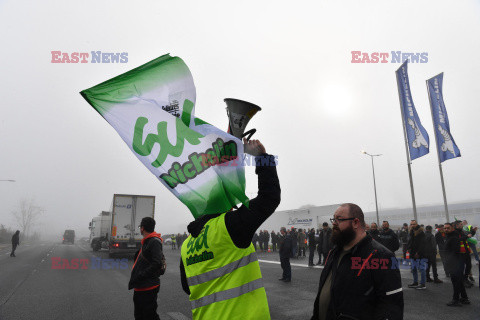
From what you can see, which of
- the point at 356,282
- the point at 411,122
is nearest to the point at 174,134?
the point at 356,282

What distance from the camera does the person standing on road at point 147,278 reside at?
3.97 metres

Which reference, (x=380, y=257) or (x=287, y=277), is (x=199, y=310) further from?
(x=287, y=277)

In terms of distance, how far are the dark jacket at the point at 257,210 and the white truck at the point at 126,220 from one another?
17313mm

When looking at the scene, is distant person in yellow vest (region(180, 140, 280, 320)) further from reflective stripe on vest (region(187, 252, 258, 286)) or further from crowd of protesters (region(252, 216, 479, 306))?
crowd of protesters (region(252, 216, 479, 306))

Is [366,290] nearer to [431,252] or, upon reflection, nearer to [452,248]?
[452,248]

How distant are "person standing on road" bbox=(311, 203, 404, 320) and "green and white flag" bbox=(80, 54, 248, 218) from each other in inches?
42.1

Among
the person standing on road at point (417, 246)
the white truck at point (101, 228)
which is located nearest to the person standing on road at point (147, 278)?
the person standing on road at point (417, 246)

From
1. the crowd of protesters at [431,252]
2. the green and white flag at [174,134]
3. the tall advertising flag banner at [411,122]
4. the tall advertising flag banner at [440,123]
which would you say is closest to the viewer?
the green and white flag at [174,134]

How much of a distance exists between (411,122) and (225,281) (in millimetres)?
17247

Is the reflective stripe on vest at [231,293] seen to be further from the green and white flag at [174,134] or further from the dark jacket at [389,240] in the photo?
the dark jacket at [389,240]

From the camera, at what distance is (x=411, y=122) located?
1645 cm

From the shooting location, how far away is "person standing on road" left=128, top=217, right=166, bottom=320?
3973 millimetres

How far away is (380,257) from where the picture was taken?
2355mm

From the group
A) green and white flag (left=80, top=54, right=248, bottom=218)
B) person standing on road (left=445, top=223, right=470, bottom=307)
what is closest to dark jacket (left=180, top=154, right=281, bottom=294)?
green and white flag (left=80, top=54, right=248, bottom=218)
